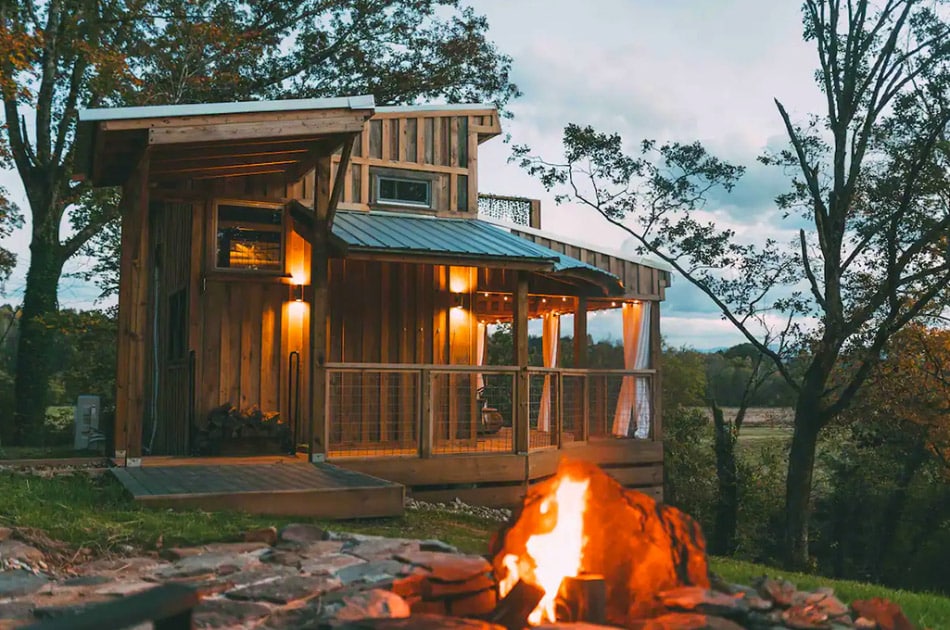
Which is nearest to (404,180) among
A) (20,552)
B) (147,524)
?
(147,524)

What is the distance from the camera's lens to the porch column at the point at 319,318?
9.32 meters

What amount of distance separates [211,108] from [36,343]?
12.5 metres

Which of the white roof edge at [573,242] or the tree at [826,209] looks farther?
the tree at [826,209]

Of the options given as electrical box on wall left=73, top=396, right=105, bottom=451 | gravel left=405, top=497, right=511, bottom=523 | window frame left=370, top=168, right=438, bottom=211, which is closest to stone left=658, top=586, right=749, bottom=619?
gravel left=405, top=497, right=511, bottom=523

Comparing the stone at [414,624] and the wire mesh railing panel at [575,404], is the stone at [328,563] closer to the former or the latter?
the stone at [414,624]

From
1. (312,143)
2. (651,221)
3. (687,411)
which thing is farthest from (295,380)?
(687,411)

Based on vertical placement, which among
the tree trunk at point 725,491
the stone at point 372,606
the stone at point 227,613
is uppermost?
the stone at point 372,606

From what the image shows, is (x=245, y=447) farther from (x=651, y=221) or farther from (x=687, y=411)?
(x=687, y=411)

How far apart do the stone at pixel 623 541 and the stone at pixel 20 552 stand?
8.84ft

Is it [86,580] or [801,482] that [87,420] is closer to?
[86,580]

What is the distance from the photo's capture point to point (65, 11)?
19156mm

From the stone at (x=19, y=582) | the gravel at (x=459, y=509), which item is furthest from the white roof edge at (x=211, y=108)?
the stone at (x=19, y=582)

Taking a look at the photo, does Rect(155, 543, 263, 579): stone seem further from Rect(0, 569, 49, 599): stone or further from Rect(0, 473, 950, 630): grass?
Rect(0, 569, 49, 599): stone

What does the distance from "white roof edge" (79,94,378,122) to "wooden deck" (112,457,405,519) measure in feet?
10.8
